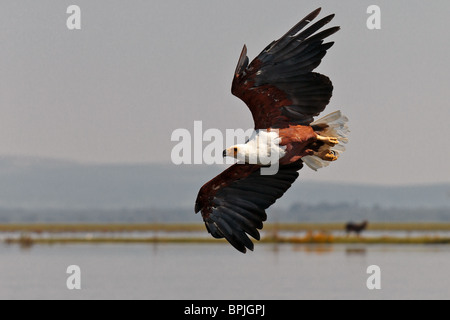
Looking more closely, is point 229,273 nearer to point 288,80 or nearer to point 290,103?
point 290,103

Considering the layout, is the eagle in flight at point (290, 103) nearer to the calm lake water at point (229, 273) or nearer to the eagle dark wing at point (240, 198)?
the eagle dark wing at point (240, 198)

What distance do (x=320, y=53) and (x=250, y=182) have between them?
7.83 ft

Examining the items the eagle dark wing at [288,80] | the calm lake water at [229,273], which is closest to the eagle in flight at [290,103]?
the eagle dark wing at [288,80]

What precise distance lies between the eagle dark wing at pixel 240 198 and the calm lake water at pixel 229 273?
20.9 m

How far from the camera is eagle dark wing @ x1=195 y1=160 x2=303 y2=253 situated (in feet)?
37.7

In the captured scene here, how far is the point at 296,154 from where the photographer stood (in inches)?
412

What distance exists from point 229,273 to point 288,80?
1222 inches

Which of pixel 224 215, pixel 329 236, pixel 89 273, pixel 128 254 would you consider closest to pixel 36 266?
pixel 89 273

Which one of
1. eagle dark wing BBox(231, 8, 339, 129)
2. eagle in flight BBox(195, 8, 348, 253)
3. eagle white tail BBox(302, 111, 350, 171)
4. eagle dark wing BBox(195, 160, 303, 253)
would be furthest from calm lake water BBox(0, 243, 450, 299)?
eagle dark wing BBox(231, 8, 339, 129)

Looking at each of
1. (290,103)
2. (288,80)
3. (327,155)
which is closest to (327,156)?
(327,155)

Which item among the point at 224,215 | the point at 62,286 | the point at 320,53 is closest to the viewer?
the point at 320,53

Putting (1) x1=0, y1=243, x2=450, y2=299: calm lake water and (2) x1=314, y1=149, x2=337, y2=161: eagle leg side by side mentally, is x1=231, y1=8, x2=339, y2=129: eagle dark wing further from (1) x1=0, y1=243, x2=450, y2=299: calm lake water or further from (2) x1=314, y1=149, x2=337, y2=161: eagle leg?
(1) x1=0, y1=243, x2=450, y2=299: calm lake water

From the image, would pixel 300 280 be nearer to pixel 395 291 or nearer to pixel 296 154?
pixel 395 291

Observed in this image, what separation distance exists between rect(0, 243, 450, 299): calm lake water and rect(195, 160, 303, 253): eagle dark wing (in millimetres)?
20873
